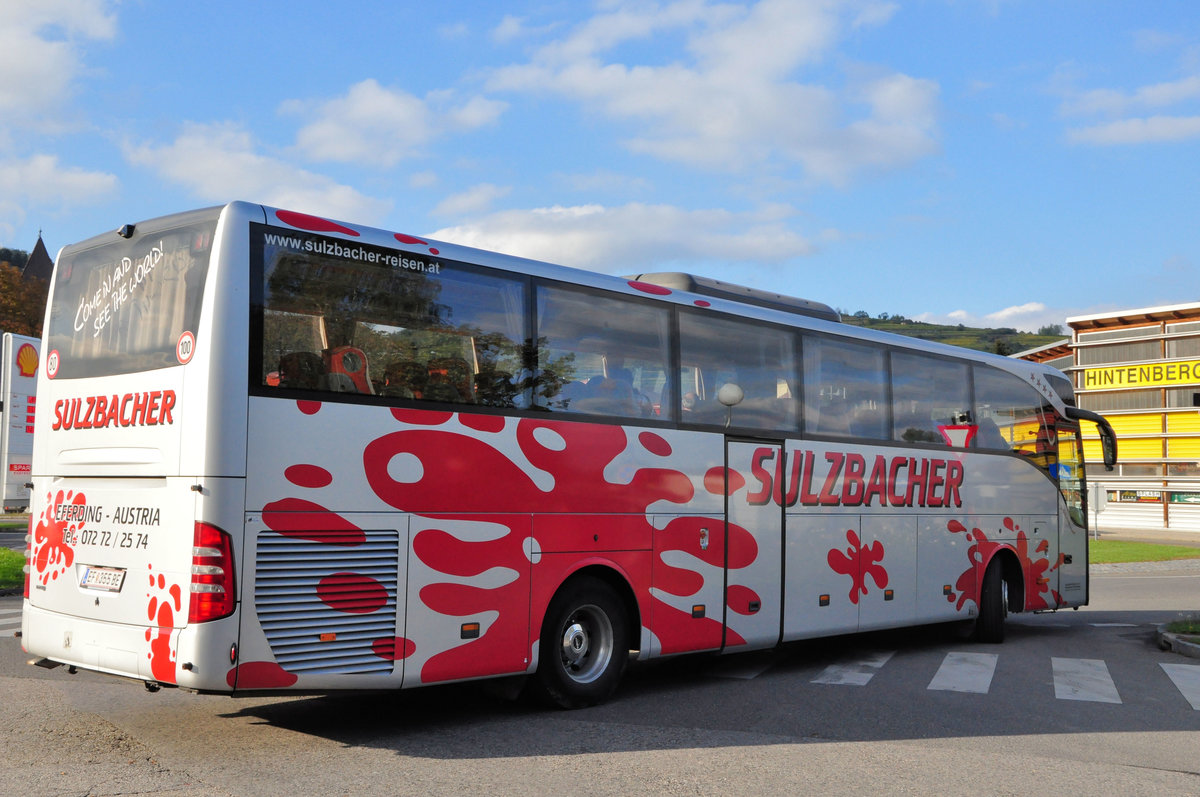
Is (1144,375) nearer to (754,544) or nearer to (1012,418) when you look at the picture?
(1012,418)

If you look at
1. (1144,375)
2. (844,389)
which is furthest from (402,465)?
(1144,375)

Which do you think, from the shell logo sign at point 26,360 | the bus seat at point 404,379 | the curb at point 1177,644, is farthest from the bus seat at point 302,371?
the shell logo sign at point 26,360

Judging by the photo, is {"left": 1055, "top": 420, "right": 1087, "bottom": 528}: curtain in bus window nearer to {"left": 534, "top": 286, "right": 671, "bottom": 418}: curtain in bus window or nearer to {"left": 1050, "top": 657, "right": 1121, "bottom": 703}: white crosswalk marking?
{"left": 1050, "top": 657, "right": 1121, "bottom": 703}: white crosswalk marking

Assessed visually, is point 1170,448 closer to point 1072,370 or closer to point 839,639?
point 1072,370

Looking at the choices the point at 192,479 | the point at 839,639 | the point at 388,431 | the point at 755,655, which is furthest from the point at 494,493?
the point at 839,639

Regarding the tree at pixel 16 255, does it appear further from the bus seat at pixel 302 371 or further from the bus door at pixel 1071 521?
the bus seat at pixel 302 371

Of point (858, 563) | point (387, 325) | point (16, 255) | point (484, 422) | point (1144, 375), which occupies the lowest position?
point (858, 563)

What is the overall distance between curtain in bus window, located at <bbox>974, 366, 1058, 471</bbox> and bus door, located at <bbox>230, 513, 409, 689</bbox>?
9.06 metres

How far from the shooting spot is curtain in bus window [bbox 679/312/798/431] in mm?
10109

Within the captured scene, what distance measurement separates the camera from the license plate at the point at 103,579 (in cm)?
710

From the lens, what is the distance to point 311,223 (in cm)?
734

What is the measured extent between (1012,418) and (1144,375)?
46.5 metres

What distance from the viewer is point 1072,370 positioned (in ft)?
194

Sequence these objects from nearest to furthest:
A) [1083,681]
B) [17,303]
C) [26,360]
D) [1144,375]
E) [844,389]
Result: [1083,681] < [844,389] < [26,360] < [1144,375] < [17,303]
